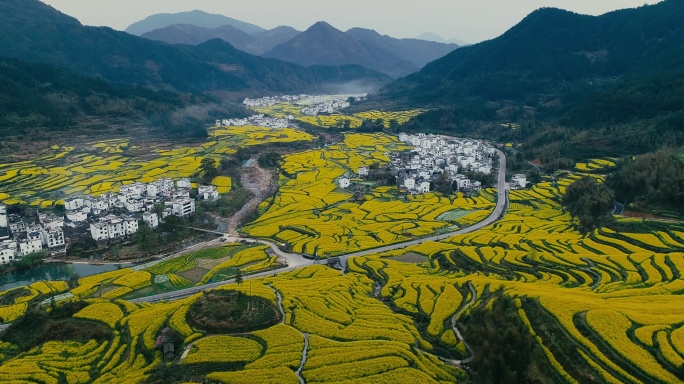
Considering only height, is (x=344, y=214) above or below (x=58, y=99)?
below

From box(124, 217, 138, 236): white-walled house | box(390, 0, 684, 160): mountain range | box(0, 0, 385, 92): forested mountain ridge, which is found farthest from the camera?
box(0, 0, 385, 92): forested mountain ridge

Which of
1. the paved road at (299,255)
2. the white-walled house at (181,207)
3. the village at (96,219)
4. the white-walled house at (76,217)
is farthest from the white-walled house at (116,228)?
the paved road at (299,255)

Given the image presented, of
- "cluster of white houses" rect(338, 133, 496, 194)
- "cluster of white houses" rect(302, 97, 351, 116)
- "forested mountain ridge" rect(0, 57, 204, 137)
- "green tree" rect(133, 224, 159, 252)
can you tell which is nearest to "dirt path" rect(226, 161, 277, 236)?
"green tree" rect(133, 224, 159, 252)

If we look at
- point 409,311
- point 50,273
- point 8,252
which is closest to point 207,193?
point 50,273

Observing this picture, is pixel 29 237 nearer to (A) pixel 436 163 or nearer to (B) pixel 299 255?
(B) pixel 299 255

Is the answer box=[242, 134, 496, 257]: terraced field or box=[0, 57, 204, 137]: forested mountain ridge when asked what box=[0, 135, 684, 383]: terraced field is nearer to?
box=[242, 134, 496, 257]: terraced field

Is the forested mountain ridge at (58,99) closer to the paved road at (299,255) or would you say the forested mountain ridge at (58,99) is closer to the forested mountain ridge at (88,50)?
the forested mountain ridge at (88,50)
